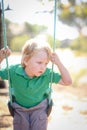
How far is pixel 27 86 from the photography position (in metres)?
1.57

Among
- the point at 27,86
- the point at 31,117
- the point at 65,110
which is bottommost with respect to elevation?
the point at 65,110

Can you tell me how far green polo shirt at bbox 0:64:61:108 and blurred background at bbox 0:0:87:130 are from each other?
0.69 metres

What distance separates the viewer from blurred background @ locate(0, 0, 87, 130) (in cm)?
234

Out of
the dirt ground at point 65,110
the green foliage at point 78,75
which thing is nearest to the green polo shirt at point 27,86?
the dirt ground at point 65,110

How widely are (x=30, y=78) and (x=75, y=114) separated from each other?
696 millimetres

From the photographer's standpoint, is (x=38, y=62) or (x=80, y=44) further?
(x=80, y=44)

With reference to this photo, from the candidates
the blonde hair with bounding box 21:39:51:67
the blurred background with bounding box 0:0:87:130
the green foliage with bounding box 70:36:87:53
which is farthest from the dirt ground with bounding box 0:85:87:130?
the blonde hair with bounding box 21:39:51:67

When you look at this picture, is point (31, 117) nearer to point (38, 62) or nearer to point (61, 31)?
point (38, 62)

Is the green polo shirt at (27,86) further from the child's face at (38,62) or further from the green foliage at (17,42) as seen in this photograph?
the green foliage at (17,42)

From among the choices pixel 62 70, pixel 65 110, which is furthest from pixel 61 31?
pixel 62 70

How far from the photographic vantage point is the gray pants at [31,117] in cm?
154

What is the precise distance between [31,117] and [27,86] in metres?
0.12

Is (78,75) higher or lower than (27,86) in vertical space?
lower

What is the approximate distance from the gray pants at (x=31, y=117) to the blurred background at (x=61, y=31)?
0.70 m
